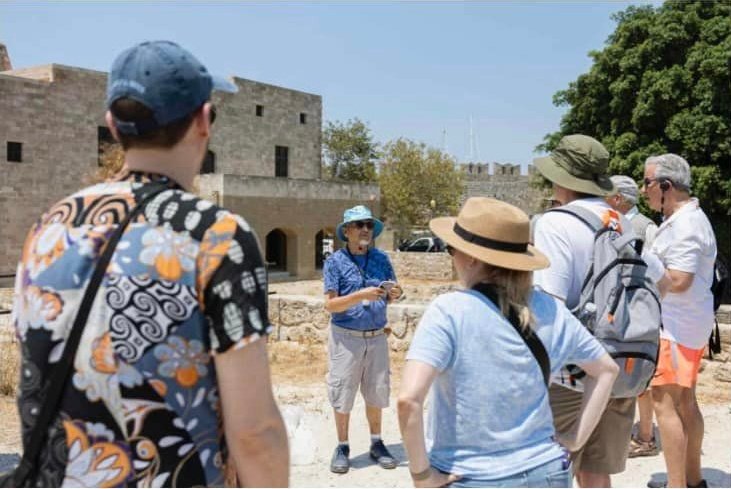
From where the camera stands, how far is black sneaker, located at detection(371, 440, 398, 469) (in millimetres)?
4645

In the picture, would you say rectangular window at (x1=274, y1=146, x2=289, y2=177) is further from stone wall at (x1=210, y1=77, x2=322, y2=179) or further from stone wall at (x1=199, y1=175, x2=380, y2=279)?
stone wall at (x1=199, y1=175, x2=380, y2=279)

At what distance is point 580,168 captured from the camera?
10.7 feet

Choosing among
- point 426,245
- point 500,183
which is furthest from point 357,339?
point 500,183

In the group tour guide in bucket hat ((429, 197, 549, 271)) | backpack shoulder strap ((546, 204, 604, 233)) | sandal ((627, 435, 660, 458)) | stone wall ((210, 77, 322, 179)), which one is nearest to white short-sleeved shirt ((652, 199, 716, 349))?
backpack shoulder strap ((546, 204, 604, 233))

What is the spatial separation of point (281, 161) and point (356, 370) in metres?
30.2

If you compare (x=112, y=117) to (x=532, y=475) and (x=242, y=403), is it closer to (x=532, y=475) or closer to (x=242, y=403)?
Result: (x=242, y=403)

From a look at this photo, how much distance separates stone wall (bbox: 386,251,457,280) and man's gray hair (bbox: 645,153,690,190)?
22.3 metres

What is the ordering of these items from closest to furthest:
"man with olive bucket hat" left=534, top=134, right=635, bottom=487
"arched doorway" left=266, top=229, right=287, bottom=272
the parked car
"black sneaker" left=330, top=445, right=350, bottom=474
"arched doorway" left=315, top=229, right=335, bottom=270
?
1. "man with olive bucket hat" left=534, top=134, right=635, bottom=487
2. "black sneaker" left=330, top=445, right=350, bottom=474
3. "arched doorway" left=266, top=229, right=287, bottom=272
4. "arched doorway" left=315, top=229, right=335, bottom=270
5. the parked car

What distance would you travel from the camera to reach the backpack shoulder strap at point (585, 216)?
9.94 feet

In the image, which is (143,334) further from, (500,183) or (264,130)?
(500,183)

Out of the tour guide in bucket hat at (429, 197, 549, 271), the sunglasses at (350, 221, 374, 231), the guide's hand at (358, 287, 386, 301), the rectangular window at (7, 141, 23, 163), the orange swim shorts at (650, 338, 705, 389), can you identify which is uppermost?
the rectangular window at (7, 141, 23, 163)

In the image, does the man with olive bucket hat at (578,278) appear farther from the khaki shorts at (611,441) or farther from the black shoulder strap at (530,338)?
the black shoulder strap at (530,338)

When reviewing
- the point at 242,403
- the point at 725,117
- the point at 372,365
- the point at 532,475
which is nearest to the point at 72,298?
the point at 242,403

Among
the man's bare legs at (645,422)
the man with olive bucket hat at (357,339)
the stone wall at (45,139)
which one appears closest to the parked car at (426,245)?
the stone wall at (45,139)
